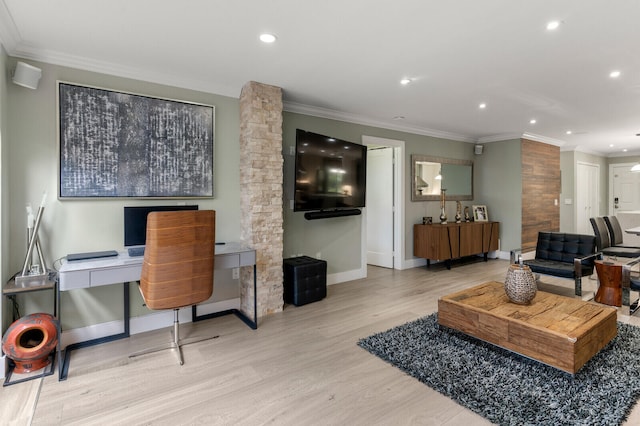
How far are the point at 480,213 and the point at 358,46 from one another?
508cm

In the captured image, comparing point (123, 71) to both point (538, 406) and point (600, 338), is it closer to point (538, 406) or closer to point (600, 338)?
point (538, 406)

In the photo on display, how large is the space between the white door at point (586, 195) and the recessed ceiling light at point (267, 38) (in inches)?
339

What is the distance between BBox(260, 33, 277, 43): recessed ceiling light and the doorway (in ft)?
9.88

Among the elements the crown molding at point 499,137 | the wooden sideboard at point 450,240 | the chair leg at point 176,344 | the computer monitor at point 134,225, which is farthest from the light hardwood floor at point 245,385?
the crown molding at point 499,137

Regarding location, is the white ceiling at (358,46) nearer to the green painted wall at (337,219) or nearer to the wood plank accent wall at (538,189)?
the green painted wall at (337,219)

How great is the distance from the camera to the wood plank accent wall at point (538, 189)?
20.8 feet

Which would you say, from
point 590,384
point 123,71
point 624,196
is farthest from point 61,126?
point 624,196

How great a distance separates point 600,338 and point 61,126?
4.54 metres

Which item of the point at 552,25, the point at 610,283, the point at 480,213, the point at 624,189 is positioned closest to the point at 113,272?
the point at 552,25

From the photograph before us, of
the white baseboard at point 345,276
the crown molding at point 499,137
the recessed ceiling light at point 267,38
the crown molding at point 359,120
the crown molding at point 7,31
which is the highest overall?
the crown molding at point 499,137

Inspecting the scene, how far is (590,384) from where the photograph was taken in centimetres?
217

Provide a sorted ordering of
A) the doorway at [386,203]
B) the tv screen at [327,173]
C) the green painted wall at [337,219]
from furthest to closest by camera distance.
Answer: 1. the doorway at [386,203]
2. the green painted wall at [337,219]
3. the tv screen at [327,173]

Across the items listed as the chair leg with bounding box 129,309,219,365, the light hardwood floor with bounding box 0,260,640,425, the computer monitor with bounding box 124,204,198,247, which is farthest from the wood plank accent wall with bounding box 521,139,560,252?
the computer monitor with bounding box 124,204,198,247

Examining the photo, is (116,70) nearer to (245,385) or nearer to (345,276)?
(245,385)
